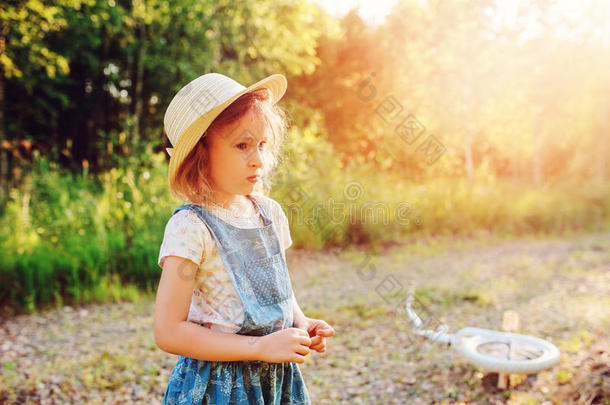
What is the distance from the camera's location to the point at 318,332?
1.36 m

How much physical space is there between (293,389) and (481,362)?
67.8 inches

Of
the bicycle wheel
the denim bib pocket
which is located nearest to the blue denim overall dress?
the denim bib pocket

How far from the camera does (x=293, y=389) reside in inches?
56.7

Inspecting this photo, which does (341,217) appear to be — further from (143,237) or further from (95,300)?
(95,300)

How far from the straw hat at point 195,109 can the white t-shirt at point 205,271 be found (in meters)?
0.18

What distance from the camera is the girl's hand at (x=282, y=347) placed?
3.81ft

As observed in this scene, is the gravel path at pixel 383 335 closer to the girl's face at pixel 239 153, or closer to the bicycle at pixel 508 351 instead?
the bicycle at pixel 508 351

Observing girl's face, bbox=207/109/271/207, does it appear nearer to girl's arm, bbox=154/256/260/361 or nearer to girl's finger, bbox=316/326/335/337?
girl's arm, bbox=154/256/260/361

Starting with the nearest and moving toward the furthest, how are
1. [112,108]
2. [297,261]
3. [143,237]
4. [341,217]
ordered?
[143,237] < [297,261] < [341,217] < [112,108]

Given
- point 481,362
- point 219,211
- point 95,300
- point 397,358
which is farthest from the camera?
point 95,300

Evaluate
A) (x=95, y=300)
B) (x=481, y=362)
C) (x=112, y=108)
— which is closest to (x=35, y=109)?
(x=112, y=108)

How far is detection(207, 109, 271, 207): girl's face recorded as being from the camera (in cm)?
130

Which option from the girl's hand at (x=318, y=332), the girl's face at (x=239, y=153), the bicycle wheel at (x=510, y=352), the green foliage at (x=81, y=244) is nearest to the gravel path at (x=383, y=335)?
the bicycle wheel at (x=510, y=352)

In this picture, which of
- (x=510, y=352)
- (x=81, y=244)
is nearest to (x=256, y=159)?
(x=510, y=352)
